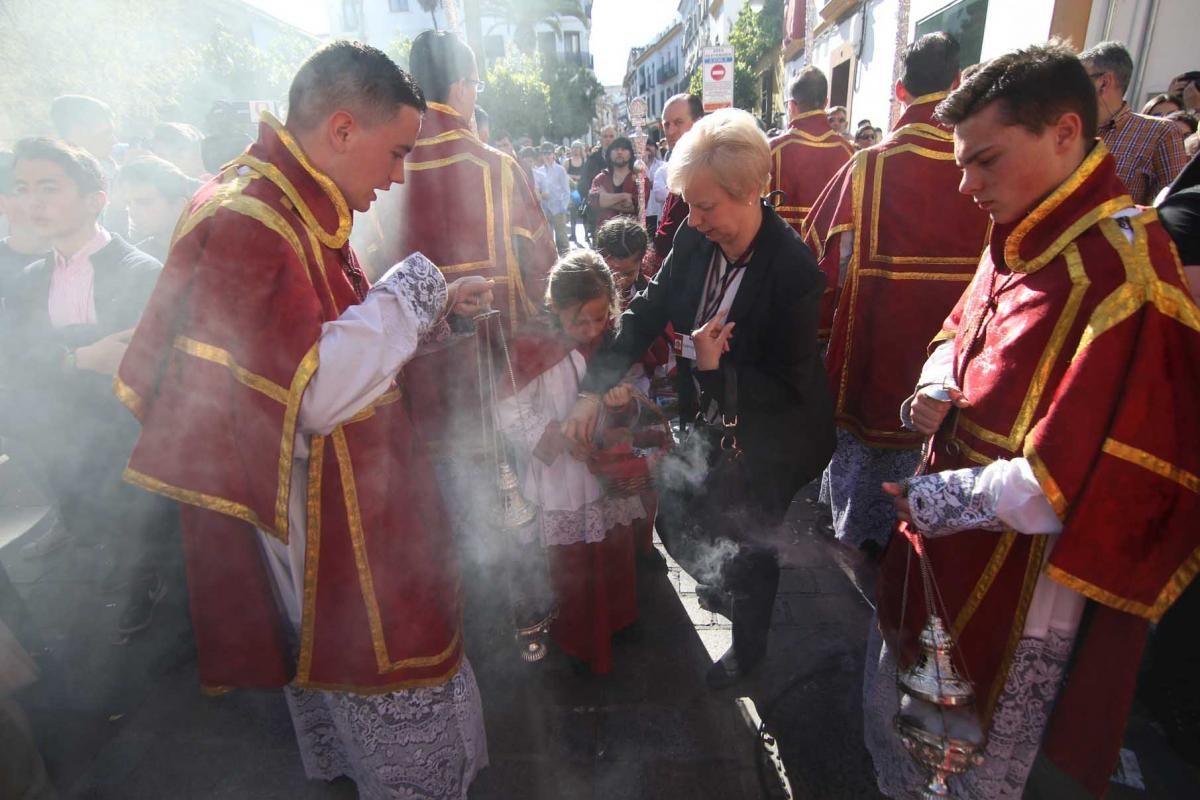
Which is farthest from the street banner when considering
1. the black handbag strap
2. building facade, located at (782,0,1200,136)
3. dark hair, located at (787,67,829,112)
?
the black handbag strap

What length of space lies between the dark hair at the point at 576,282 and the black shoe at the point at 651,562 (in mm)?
1619

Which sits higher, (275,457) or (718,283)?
(718,283)

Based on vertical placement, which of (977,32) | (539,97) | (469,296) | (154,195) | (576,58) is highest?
(576,58)

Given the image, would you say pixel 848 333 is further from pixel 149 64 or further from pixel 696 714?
pixel 149 64

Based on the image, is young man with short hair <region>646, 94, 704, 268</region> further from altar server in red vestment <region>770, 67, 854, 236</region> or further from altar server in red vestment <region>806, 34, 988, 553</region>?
altar server in red vestment <region>806, 34, 988, 553</region>

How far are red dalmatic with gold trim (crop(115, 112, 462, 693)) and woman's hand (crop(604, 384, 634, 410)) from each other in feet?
2.28

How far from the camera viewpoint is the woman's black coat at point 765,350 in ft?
6.87

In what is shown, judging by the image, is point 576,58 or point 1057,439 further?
point 576,58

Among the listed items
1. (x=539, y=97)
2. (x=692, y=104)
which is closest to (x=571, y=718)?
(x=692, y=104)

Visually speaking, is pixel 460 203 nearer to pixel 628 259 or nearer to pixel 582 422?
pixel 628 259

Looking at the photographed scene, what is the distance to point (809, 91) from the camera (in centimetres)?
460

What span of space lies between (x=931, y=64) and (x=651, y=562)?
2.70 m

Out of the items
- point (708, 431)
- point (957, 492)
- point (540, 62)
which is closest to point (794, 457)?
point (708, 431)

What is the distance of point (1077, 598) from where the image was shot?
163 centimetres
